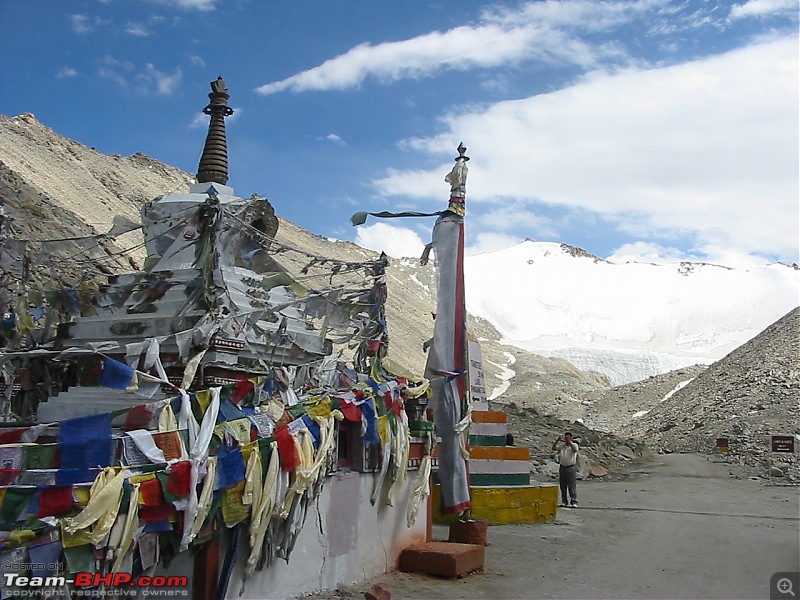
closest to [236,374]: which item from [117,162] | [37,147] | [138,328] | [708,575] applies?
[138,328]

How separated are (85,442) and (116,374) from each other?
30.2 inches

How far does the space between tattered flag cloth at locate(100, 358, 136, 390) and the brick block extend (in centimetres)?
405

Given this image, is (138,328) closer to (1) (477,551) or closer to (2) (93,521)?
(2) (93,521)

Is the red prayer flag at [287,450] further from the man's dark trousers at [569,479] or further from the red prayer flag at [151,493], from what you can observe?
the man's dark trousers at [569,479]

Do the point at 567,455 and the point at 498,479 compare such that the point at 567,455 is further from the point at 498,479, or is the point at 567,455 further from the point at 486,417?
the point at 486,417

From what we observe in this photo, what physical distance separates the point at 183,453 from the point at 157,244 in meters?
4.16

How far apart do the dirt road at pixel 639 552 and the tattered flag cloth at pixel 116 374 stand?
297cm

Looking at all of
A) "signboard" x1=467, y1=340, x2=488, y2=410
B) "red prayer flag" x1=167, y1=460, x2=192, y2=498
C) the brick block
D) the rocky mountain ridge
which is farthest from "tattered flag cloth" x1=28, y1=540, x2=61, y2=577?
"signboard" x1=467, y1=340, x2=488, y2=410

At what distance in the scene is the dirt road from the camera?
853 cm

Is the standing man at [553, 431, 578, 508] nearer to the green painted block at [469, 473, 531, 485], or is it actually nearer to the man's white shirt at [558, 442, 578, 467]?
the man's white shirt at [558, 442, 578, 467]

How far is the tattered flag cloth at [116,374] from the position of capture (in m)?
6.24

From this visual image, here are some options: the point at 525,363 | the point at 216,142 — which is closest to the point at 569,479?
the point at 216,142

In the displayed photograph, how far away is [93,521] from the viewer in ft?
17.4

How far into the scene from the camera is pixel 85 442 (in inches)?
221
